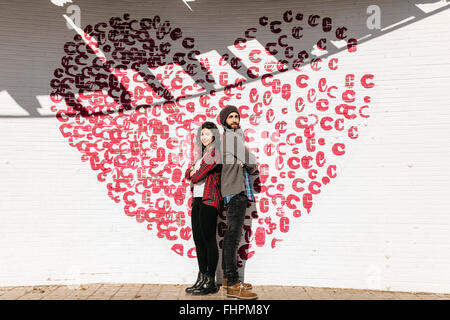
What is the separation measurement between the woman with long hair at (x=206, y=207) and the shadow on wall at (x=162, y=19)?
0.91 metres

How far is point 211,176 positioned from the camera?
12.9ft

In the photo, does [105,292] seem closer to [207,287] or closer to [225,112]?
[207,287]

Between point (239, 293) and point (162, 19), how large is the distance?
3550 millimetres

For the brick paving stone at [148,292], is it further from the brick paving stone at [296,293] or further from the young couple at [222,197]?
the brick paving stone at [296,293]

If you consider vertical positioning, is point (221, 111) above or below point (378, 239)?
above

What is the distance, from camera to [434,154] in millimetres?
4098

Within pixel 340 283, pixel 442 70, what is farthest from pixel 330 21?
pixel 340 283

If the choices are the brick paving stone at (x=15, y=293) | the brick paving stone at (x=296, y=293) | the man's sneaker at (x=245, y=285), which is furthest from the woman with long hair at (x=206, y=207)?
the brick paving stone at (x=15, y=293)

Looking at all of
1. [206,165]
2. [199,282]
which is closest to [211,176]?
[206,165]

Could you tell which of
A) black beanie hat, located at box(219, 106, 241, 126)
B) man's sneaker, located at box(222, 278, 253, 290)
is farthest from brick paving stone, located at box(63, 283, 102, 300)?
black beanie hat, located at box(219, 106, 241, 126)

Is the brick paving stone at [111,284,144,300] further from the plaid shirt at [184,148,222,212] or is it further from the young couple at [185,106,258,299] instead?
the plaid shirt at [184,148,222,212]

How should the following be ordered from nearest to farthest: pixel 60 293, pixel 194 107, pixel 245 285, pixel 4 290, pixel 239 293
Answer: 1. pixel 239 293
2. pixel 245 285
3. pixel 60 293
4. pixel 4 290
5. pixel 194 107

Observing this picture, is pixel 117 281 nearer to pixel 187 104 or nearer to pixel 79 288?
pixel 79 288

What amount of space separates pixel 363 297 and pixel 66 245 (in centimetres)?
364
